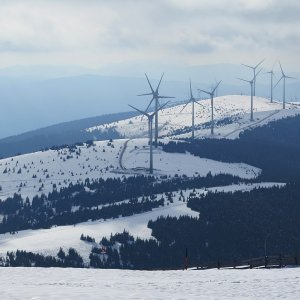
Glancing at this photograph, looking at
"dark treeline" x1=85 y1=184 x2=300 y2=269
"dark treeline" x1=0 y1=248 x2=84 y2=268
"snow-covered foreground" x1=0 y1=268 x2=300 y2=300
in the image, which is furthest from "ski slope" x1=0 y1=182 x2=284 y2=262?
"snow-covered foreground" x1=0 y1=268 x2=300 y2=300

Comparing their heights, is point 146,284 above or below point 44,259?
below

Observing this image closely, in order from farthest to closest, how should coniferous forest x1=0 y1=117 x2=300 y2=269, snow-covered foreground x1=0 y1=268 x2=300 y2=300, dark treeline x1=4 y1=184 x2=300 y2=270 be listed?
1. coniferous forest x1=0 y1=117 x2=300 y2=269
2. dark treeline x1=4 y1=184 x2=300 y2=270
3. snow-covered foreground x1=0 y1=268 x2=300 y2=300

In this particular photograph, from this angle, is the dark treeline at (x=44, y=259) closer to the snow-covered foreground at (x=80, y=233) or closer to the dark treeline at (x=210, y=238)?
the dark treeline at (x=210, y=238)

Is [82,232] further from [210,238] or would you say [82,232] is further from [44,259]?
[210,238]

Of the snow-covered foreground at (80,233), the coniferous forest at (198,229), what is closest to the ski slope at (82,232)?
the snow-covered foreground at (80,233)

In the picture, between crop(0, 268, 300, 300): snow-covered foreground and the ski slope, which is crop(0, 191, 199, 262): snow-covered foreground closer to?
the ski slope

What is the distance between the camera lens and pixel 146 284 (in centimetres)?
5381

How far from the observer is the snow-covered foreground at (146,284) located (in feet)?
150

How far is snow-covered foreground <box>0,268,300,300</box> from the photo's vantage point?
1795 inches

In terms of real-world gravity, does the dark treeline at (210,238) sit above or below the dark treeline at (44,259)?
above

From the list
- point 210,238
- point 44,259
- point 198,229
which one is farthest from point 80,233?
point 210,238

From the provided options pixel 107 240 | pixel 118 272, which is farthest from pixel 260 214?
pixel 118 272

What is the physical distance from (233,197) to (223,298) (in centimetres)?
13015

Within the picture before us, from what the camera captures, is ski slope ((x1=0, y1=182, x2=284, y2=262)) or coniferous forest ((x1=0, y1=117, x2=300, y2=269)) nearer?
coniferous forest ((x1=0, y1=117, x2=300, y2=269))
